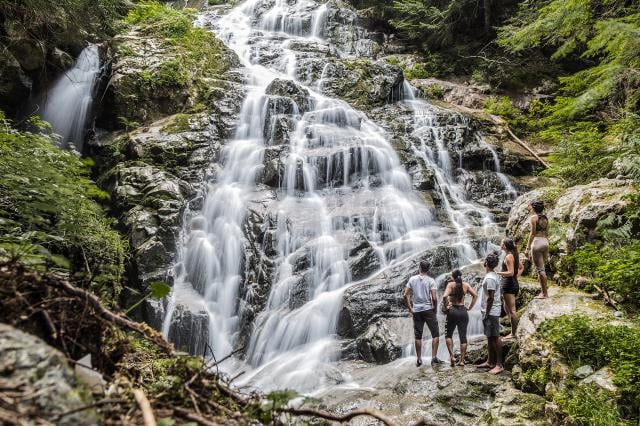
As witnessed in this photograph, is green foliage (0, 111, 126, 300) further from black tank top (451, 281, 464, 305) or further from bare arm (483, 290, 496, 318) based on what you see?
bare arm (483, 290, 496, 318)

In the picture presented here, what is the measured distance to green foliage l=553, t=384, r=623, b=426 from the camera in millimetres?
3557

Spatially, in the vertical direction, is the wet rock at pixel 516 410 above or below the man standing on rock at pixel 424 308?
below

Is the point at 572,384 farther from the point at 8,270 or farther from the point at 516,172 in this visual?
the point at 516,172

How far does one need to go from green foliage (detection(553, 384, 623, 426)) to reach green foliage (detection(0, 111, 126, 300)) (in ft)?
15.6

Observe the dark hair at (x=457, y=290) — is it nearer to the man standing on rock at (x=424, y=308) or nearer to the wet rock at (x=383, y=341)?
the man standing on rock at (x=424, y=308)

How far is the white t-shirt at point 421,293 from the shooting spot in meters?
6.70

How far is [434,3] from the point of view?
76.7ft

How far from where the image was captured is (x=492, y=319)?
608 centimetres

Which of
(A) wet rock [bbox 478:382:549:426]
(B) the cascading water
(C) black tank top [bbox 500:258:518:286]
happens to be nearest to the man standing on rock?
(C) black tank top [bbox 500:258:518:286]

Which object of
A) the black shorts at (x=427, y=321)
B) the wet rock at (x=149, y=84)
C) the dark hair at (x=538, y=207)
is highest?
the wet rock at (x=149, y=84)

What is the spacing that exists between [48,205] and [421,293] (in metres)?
5.65

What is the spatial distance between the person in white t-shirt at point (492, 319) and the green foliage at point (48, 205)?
17.4 feet

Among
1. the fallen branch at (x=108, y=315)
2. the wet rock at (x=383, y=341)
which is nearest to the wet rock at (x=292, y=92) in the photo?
the wet rock at (x=383, y=341)

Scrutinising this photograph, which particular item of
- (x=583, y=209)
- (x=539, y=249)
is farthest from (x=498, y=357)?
(x=583, y=209)
